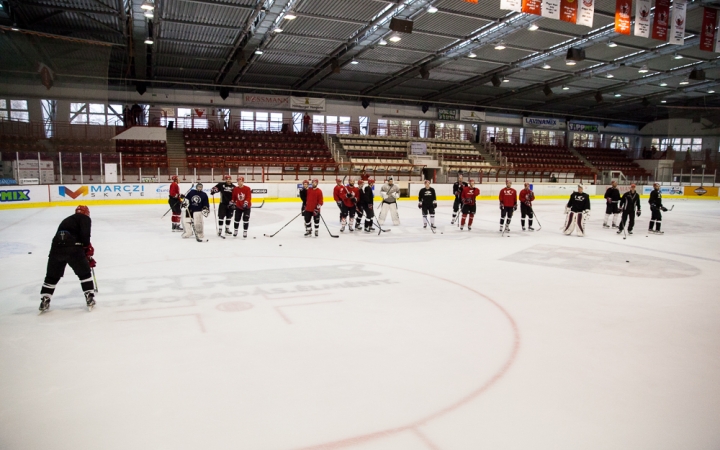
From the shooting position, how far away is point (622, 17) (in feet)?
39.9

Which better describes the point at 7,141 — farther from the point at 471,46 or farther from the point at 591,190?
the point at 591,190

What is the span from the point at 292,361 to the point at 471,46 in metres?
20.9

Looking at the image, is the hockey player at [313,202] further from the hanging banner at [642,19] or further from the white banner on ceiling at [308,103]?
the white banner on ceiling at [308,103]

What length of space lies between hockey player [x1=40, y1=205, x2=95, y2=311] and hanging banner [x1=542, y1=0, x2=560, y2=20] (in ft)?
34.5

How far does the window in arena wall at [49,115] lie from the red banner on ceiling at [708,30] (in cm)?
2106

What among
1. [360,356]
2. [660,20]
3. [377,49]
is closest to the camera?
[360,356]

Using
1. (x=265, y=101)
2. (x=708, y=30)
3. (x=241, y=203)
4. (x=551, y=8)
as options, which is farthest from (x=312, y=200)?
(x=265, y=101)

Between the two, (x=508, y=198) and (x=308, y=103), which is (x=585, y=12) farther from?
(x=308, y=103)

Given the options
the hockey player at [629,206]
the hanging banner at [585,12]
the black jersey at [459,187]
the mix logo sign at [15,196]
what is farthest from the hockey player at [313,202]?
the mix logo sign at [15,196]

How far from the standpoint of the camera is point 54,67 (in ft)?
48.4

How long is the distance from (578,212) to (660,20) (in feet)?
20.4

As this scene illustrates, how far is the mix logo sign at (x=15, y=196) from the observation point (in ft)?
50.9

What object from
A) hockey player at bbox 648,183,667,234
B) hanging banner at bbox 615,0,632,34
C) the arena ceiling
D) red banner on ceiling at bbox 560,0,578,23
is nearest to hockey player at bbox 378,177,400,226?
red banner on ceiling at bbox 560,0,578,23

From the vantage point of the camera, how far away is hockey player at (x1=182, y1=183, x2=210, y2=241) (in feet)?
32.6
